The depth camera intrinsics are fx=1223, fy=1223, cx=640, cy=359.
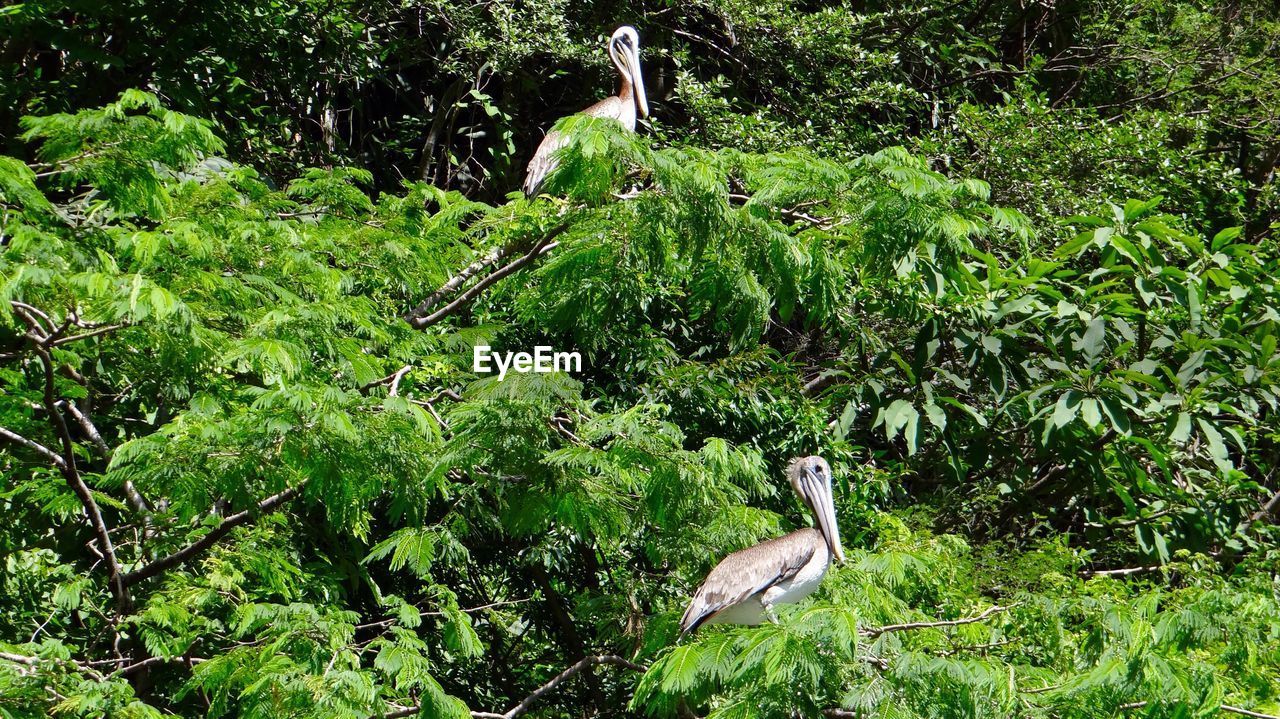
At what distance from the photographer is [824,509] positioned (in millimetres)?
5617

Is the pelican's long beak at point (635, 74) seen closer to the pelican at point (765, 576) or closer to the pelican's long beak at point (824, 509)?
the pelican's long beak at point (824, 509)

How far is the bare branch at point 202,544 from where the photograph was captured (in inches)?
194

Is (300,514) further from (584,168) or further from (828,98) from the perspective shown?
(828,98)

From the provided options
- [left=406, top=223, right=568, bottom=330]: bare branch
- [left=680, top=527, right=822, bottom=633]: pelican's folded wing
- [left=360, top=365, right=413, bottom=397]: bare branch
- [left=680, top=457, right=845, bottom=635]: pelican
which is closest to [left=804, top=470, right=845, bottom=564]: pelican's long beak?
[left=680, top=457, right=845, bottom=635]: pelican

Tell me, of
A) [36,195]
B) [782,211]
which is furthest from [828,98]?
[36,195]

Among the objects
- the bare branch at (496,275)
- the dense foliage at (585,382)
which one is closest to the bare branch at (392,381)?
the dense foliage at (585,382)

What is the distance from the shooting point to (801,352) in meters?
10.8

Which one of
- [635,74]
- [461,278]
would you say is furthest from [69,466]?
[635,74]

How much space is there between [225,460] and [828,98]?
7652mm

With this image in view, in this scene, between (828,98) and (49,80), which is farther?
(828,98)

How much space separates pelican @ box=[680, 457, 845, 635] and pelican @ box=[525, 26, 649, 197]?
2223 mm

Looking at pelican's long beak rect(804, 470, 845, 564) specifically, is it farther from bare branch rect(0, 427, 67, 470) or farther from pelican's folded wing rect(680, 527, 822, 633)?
bare branch rect(0, 427, 67, 470)

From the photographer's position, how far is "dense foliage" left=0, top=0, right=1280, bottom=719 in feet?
13.9

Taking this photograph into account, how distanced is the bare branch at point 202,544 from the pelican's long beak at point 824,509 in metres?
2.31
